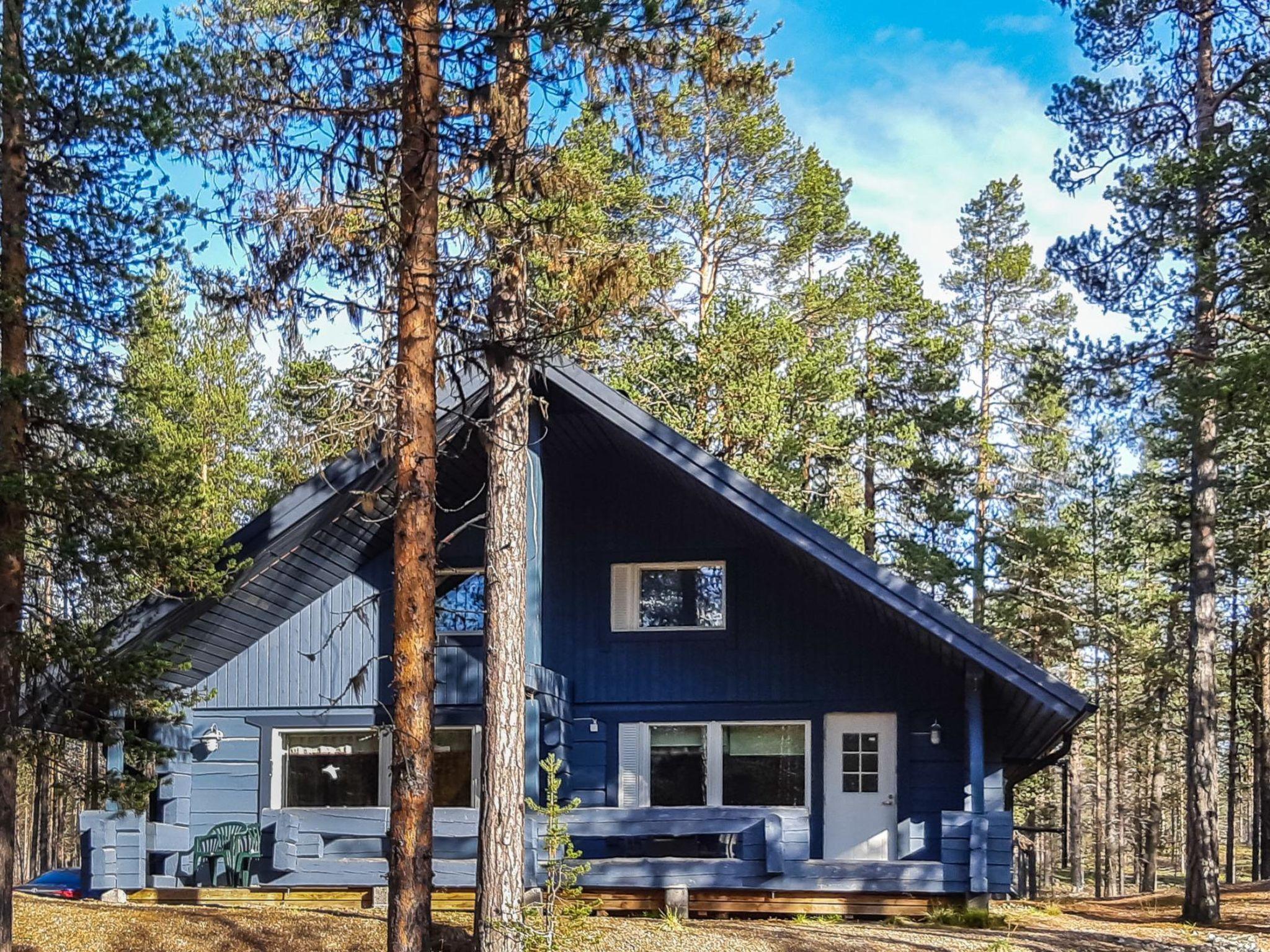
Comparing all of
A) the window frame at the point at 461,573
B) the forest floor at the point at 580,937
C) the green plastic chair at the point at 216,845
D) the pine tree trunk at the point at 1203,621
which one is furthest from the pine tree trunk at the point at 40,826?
the pine tree trunk at the point at 1203,621

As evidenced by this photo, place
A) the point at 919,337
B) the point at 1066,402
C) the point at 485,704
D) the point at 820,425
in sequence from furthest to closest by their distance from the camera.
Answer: the point at 919,337 → the point at 820,425 → the point at 1066,402 → the point at 485,704

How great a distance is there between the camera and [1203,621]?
1678 cm

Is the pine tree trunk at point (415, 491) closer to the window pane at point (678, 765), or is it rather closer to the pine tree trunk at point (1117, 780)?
the window pane at point (678, 765)

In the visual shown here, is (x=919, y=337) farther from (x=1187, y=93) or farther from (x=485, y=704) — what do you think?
(x=485, y=704)

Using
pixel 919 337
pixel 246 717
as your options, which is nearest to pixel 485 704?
pixel 246 717

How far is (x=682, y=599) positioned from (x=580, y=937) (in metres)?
5.83

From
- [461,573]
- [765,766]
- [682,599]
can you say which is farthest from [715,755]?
[461,573]

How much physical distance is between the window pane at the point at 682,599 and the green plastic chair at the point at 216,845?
511 centimetres

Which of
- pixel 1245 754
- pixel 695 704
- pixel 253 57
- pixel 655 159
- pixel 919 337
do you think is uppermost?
pixel 655 159

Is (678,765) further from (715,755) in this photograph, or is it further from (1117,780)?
(1117,780)

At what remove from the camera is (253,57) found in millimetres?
9180

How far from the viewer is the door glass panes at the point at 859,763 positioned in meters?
15.4

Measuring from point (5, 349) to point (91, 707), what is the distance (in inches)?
249

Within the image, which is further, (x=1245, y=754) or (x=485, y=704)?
(x=1245, y=754)
